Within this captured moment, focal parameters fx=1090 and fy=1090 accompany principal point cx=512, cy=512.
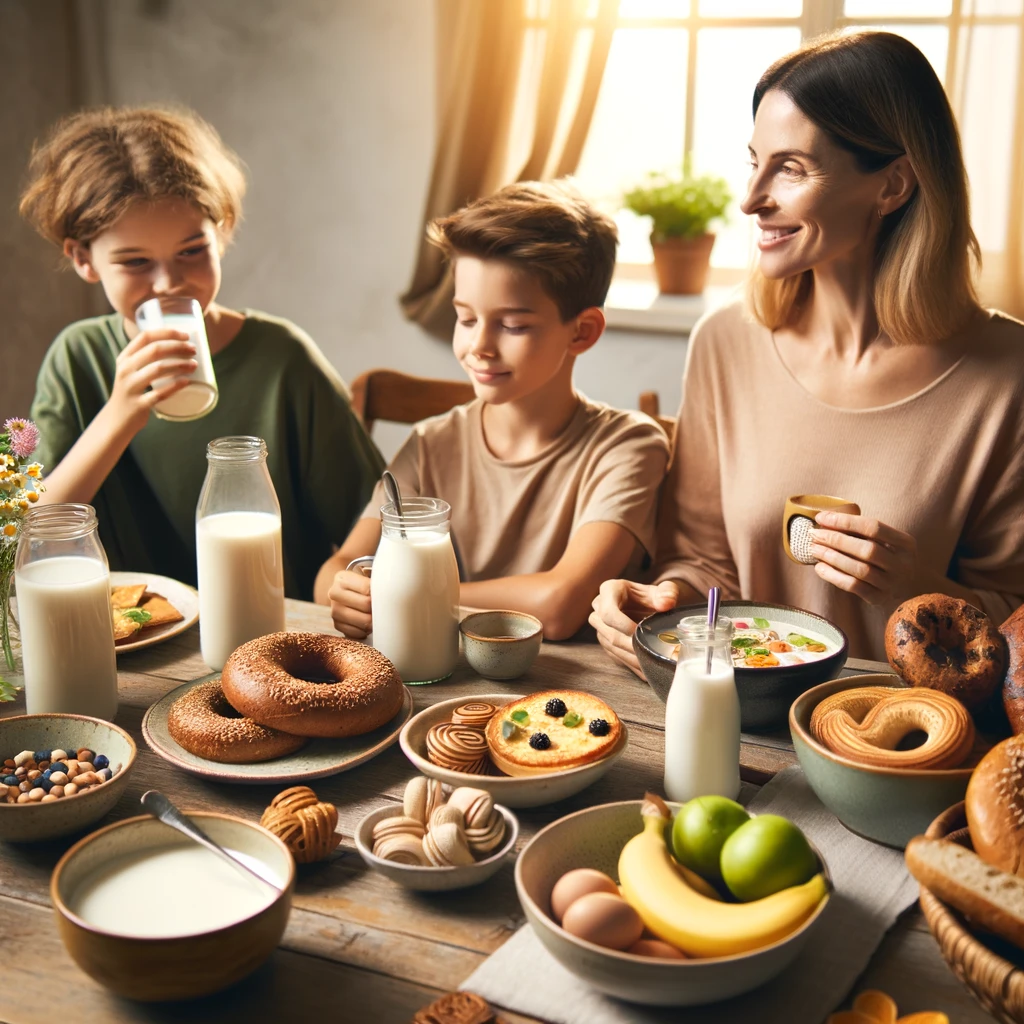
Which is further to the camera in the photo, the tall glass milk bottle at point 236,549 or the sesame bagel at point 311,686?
the tall glass milk bottle at point 236,549

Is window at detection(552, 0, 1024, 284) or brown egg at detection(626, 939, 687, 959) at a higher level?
window at detection(552, 0, 1024, 284)

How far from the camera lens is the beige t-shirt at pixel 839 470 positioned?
1.63m

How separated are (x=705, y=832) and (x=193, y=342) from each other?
969 millimetres

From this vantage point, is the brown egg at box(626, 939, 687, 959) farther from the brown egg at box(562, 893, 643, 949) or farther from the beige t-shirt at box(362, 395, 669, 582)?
the beige t-shirt at box(362, 395, 669, 582)

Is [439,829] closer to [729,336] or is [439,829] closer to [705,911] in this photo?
[705,911]

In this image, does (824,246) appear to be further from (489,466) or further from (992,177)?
(992,177)

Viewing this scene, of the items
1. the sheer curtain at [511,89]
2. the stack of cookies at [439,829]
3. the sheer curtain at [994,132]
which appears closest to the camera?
the stack of cookies at [439,829]

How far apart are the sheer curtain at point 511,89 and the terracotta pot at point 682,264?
399mm

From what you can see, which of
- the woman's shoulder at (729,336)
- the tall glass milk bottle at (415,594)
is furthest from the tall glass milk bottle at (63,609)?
the woman's shoulder at (729,336)

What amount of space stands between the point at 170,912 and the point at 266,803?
217 millimetres

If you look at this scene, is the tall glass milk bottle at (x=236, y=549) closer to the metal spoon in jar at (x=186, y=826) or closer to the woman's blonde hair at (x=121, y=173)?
the metal spoon in jar at (x=186, y=826)

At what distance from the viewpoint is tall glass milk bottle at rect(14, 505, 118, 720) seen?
1.14m

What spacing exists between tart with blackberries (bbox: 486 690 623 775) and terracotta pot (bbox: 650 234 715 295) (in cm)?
258

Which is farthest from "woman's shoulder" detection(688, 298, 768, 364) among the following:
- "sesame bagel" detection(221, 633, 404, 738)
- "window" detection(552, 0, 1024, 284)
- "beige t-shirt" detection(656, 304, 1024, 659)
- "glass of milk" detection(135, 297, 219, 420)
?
"window" detection(552, 0, 1024, 284)
